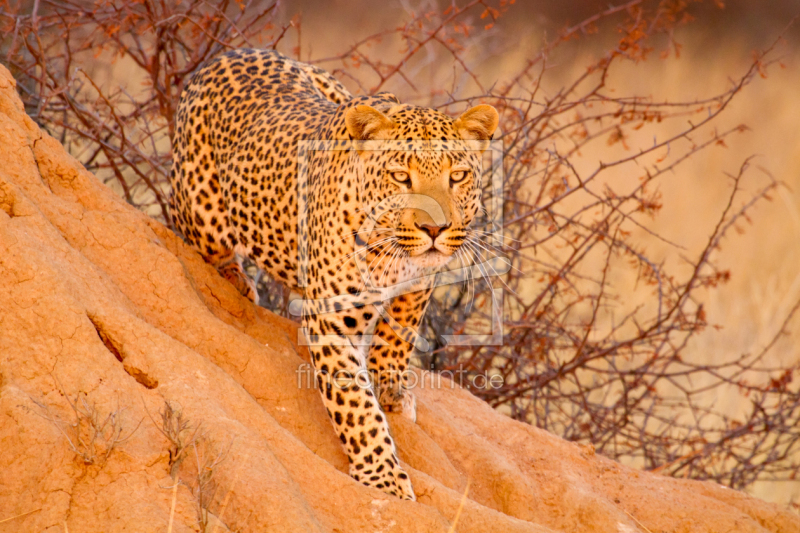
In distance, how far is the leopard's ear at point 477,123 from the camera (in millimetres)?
4453

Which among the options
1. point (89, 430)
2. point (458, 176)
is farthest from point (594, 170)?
point (89, 430)

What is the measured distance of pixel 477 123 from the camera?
4.49 meters

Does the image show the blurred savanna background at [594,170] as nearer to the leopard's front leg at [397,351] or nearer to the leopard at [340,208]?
the leopard at [340,208]

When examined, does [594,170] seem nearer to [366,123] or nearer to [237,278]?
[237,278]

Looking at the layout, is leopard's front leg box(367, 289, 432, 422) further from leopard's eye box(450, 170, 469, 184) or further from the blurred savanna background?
leopard's eye box(450, 170, 469, 184)

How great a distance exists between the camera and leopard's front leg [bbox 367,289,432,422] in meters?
4.87

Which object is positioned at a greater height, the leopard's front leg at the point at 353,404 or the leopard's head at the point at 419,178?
the leopard's head at the point at 419,178

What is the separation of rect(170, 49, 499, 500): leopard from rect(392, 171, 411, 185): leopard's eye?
10 millimetres

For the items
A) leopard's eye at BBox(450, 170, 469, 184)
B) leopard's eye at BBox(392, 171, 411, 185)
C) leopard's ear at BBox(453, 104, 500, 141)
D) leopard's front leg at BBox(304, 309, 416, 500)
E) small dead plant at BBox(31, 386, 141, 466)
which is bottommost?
small dead plant at BBox(31, 386, 141, 466)

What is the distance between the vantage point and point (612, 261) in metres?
11.5

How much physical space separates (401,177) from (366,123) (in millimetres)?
378

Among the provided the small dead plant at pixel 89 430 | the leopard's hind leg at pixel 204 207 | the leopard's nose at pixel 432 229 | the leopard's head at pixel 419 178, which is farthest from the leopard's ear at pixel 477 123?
Answer: the small dead plant at pixel 89 430

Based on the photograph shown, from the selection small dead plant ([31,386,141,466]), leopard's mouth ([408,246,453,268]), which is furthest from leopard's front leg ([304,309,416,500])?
small dead plant ([31,386,141,466])

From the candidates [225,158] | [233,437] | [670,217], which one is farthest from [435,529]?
[670,217]
